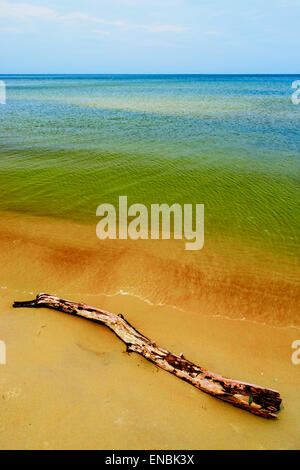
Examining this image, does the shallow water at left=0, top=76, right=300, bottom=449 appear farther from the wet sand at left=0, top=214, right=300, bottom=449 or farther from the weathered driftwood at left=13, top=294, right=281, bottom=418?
the weathered driftwood at left=13, top=294, right=281, bottom=418

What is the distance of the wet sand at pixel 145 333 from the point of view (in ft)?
15.8

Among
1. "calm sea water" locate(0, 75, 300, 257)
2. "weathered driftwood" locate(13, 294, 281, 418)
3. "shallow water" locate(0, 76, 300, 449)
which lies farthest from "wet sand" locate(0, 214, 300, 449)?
"calm sea water" locate(0, 75, 300, 257)

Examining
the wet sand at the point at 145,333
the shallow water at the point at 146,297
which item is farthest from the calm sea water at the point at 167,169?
the wet sand at the point at 145,333

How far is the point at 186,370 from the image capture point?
5.59 meters

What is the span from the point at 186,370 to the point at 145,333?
1570 millimetres

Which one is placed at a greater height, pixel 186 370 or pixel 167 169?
pixel 167 169

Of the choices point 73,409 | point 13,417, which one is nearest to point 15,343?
point 13,417

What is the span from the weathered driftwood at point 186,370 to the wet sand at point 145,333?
163 millimetres

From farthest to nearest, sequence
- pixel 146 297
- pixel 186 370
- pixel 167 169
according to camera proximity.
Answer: pixel 167 169
pixel 146 297
pixel 186 370

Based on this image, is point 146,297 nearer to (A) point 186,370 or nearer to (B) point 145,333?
(B) point 145,333

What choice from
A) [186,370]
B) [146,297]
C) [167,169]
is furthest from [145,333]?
[167,169]

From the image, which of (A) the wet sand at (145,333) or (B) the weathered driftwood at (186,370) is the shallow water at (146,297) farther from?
(B) the weathered driftwood at (186,370)

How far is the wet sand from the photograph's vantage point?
15.8 feet
